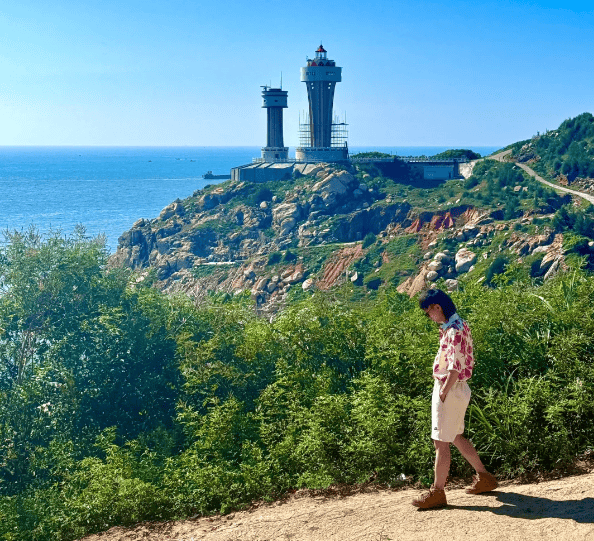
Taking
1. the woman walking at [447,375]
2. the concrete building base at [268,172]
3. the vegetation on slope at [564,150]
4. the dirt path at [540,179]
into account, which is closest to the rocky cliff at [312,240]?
the concrete building base at [268,172]

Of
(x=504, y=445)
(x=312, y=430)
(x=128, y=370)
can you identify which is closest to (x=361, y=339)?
(x=312, y=430)

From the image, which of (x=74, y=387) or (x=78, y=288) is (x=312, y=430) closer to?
(x=74, y=387)

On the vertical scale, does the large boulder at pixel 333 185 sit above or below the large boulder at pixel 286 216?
above

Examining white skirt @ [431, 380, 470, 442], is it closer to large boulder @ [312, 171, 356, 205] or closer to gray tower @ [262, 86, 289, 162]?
large boulder @ [312, 171, 356, 205]

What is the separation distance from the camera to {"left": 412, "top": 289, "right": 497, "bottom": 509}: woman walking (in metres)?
5.80

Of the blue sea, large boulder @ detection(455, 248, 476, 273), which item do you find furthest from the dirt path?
the blue sea

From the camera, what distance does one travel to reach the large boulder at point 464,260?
166ft

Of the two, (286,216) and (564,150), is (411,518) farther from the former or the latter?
(564,150)

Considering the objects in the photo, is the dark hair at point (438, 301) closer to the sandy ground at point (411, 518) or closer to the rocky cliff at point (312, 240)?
the sandy ground at point (411, 518)

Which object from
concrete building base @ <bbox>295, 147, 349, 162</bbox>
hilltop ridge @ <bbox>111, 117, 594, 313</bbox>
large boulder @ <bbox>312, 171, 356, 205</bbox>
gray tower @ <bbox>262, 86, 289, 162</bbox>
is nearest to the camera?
hilltop ridge @ <bbox>111, 117, 594, 313</bbox>

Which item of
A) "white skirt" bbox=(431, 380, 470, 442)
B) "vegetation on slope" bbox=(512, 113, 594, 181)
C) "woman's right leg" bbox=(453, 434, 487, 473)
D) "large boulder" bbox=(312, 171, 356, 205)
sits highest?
"vegetation on slope" bbox=(512, 113, 594, 181)

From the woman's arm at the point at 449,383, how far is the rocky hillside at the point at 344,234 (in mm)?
38962

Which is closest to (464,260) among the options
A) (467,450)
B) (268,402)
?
(268,402)

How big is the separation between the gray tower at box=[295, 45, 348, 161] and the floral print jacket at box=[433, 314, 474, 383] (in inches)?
3153
